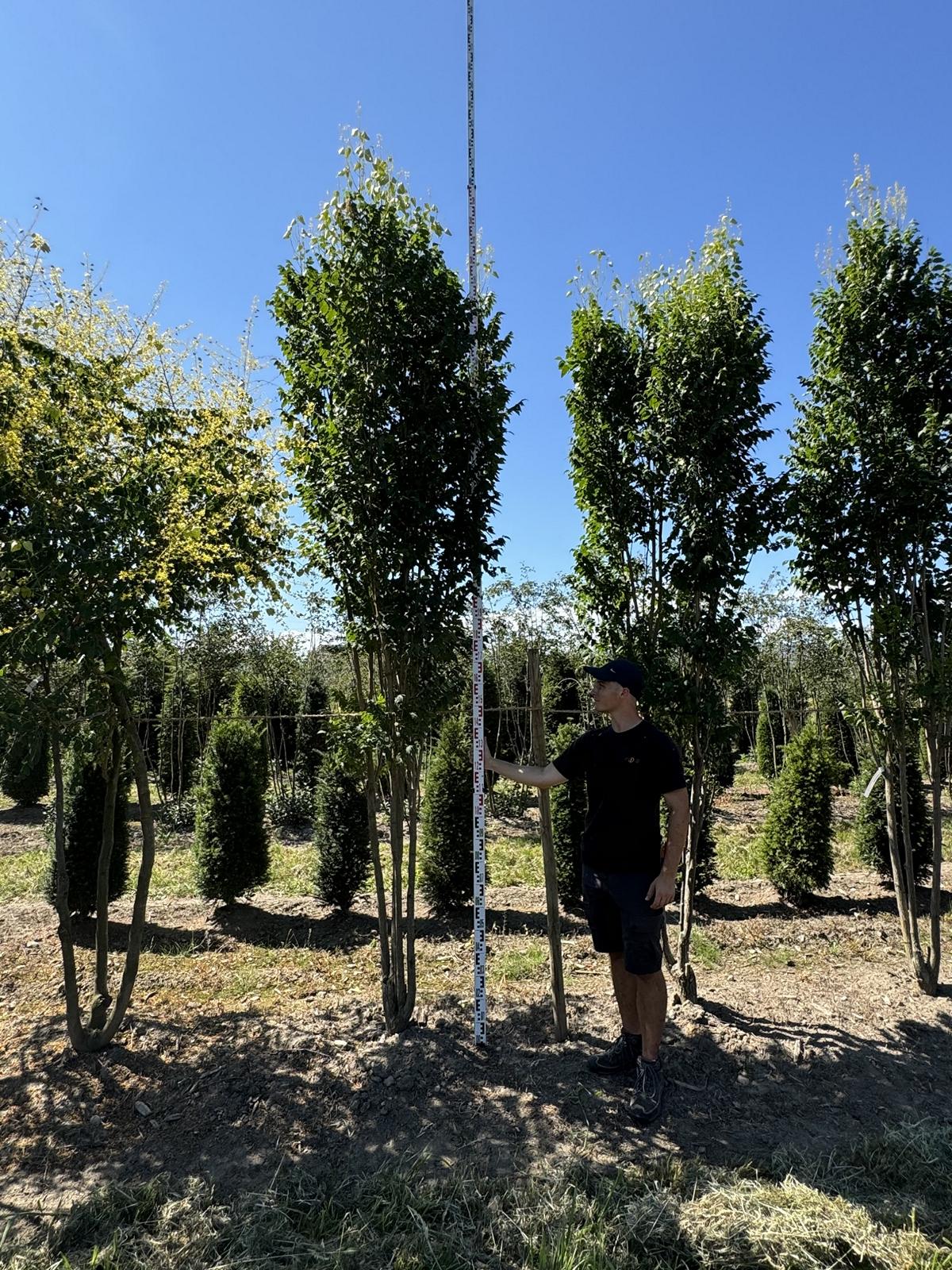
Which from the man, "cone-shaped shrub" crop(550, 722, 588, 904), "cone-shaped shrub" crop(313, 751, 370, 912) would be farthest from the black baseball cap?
"cone-shaped shrub" crop(313, 751, 370, 912)

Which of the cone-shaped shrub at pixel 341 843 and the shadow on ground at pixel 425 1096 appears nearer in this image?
the shadow on ground at pixel 425 1096

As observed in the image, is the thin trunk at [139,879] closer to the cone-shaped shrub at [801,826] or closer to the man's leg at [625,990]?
the man's leg at [625,990]

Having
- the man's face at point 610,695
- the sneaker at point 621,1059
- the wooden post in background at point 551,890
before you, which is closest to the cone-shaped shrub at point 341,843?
the wooden post in background at point 551,890

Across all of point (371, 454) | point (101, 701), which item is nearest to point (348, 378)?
point (371, 454)

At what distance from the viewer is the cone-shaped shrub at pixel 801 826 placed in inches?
273

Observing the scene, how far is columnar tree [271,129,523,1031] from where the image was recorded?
370 cm

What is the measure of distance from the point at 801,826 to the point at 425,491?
17.8 ft

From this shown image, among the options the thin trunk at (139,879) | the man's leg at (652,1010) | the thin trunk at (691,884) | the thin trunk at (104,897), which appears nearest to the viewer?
the man's leg at (652,1010)

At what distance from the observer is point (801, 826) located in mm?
7031

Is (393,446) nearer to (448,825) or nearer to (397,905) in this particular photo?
(397,905)

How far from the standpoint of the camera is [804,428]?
4922 millimetres

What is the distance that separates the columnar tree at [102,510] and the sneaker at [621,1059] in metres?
2.47

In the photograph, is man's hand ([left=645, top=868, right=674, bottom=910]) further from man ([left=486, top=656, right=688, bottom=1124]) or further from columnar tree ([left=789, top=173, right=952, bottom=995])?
columnar tree ([left=789, top=173, right=952, bottom=995])

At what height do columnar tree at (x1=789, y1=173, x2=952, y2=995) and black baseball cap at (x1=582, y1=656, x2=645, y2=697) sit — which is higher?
columnar tree at (x1=789, y1=173, x2=952, y2=995)
